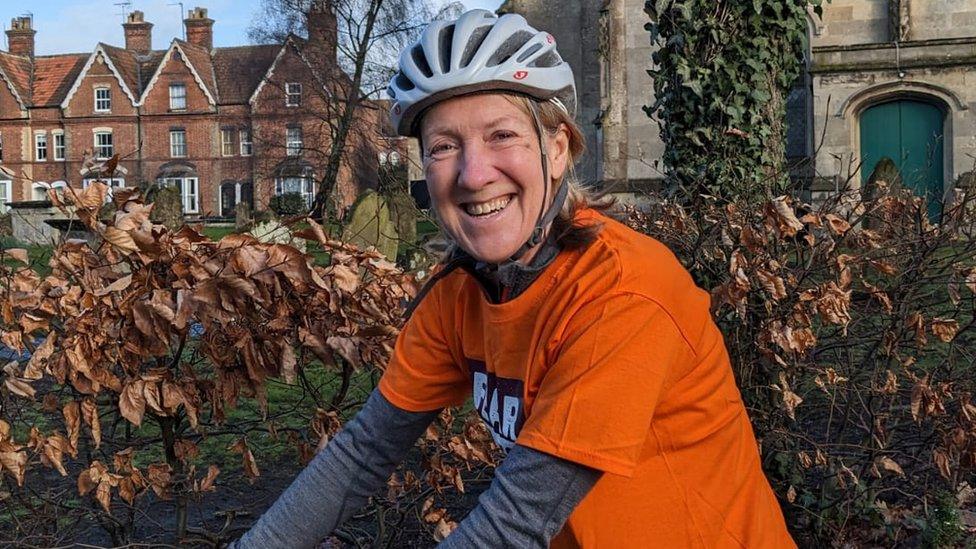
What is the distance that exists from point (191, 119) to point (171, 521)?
55.2 metres

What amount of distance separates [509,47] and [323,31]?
1421 inches

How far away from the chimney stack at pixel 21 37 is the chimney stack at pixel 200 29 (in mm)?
10279

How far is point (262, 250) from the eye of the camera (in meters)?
3.06

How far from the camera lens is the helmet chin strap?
208 cm

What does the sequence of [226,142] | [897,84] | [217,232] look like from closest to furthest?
[897,84], [217,232], [226,142]

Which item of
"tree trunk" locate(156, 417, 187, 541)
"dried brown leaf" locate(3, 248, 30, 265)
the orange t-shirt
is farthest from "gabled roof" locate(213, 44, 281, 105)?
the orange t-shirt

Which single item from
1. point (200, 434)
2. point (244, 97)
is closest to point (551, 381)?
point (200, 434)

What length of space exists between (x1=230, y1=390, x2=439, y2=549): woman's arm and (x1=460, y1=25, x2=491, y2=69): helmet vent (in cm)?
85

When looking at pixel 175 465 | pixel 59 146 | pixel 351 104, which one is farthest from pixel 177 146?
pixel 175 465

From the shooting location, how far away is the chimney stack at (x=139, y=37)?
198 feet

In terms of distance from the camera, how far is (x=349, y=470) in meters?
2.40

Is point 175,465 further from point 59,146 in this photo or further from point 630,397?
point 59,146

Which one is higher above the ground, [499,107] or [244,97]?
[244,97]

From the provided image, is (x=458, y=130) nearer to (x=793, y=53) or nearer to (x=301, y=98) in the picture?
(x=793, y=53)
